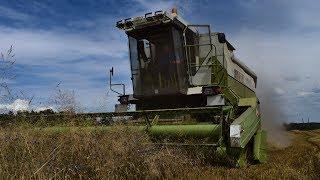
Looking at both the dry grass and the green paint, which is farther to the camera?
the green paint

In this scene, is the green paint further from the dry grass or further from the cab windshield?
the cab windshield

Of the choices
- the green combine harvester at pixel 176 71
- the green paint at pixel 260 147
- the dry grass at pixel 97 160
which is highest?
the green combine harvester at pixel 176 71

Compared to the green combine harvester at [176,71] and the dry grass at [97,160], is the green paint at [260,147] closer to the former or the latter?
the green combine harvester at [176,71]

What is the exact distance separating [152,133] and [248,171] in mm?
1496

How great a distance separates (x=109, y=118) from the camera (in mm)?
6633

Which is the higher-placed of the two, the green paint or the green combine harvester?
the green combine harvester

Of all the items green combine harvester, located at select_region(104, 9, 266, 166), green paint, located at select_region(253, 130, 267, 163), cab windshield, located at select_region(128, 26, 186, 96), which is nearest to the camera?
green paint, located at select_region(253, 130, 267, 163)

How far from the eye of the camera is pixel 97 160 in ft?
14.2

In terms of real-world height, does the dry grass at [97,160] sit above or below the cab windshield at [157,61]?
below

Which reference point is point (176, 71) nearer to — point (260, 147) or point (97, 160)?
point (260, 147)

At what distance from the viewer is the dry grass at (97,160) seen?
13.3 ft

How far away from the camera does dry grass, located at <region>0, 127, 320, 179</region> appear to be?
4.05 meters

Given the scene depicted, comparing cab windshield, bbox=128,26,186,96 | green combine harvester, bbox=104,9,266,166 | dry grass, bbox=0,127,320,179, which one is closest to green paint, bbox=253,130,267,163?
green combine harvester, bbox=104,9,266,166

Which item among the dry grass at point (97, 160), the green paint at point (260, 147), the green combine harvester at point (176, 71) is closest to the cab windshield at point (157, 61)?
the green combine harvester at point (176, 71)
